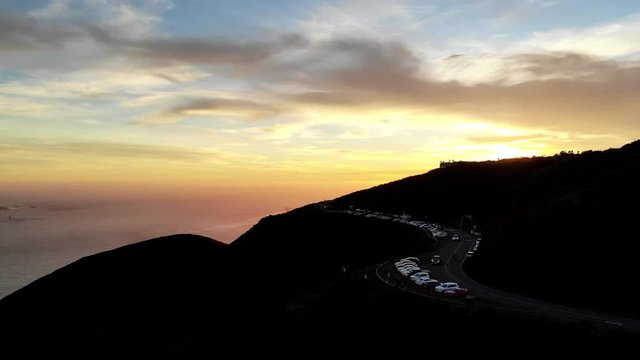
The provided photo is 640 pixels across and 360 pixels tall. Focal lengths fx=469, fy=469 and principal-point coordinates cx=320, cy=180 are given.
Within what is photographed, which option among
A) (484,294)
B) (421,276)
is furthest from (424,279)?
(484,294)

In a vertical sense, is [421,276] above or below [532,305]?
above

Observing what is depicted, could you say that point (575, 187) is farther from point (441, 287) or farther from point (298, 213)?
point (298, 213)

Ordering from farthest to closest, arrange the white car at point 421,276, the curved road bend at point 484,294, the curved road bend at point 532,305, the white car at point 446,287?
the white car at point 421,276, the white car at point 446,287, the curved road bend at point 484,294, the curved road bend at point 532,305

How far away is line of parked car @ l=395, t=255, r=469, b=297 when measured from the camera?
32.7m

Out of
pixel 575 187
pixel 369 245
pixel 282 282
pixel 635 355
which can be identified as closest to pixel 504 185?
pixel 369 245

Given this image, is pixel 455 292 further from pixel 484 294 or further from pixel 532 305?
pixel 532 305

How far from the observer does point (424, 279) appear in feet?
119

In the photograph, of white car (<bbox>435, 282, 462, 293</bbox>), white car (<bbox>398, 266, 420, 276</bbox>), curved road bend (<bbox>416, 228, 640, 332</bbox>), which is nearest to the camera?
curved road bend (<bbox>416, 228, 640, 332</bbox>)

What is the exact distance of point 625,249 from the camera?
34562mm

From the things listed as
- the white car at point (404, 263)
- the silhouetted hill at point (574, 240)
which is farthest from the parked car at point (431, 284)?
the white car at point (404, 263)

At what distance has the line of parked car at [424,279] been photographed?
32688 millimetres

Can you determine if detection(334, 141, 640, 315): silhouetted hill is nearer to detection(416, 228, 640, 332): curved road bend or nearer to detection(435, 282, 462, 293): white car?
detection(416, 228, 640, 332): curved road bend

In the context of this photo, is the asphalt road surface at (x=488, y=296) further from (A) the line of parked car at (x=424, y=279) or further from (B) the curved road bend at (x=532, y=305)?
(A) the line of parked car at (x=424, y=279)

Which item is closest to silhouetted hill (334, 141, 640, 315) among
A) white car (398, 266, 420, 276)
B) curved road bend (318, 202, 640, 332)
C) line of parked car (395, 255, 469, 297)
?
curved road bend (318, 202, 640, 332)
